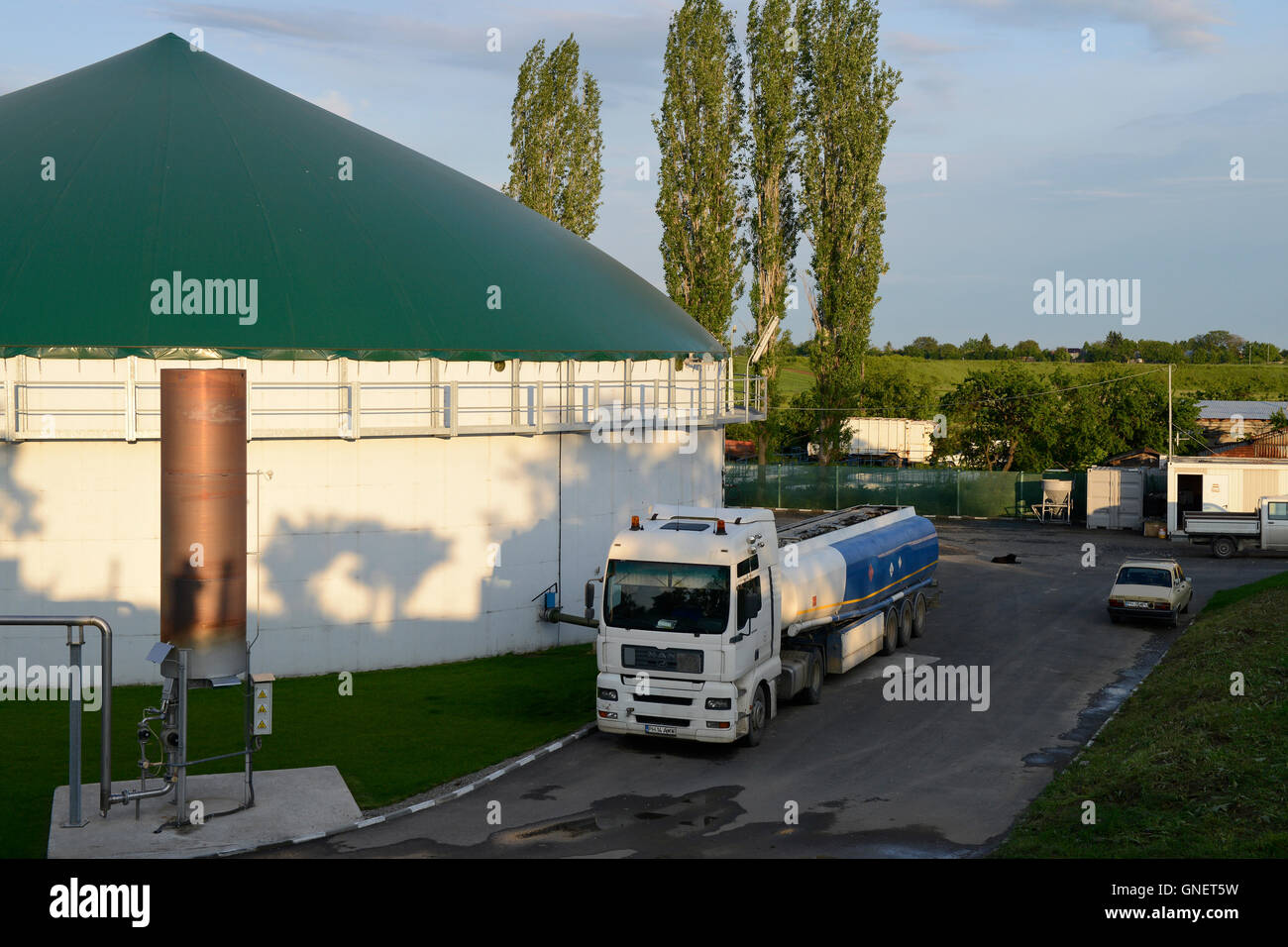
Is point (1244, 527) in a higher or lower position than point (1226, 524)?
lower

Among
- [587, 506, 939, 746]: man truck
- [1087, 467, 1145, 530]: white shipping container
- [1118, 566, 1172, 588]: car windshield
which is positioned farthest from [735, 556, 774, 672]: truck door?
[1087, 467, 1145, 530]: white shipping container

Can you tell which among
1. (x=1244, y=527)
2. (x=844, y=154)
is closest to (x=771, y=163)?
(x=844, y=154)

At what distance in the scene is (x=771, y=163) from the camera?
6438 cm

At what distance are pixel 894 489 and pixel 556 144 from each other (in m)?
27.2

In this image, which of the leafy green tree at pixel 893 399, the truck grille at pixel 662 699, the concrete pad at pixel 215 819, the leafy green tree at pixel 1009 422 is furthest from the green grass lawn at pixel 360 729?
the leafy green tree at pixel 893 399

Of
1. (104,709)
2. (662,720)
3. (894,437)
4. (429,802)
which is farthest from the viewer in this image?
(894,437)

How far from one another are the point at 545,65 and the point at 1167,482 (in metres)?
40.8

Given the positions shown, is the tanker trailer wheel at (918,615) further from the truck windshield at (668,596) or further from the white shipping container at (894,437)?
the white shipping container at (894,437)

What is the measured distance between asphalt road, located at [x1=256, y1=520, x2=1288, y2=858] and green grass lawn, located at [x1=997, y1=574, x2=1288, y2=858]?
0.79 meters

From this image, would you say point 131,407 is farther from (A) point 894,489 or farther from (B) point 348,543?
(A) point 894,489

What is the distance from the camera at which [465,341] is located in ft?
102

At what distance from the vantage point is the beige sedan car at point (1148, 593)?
118ft
